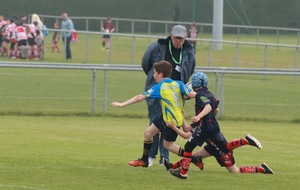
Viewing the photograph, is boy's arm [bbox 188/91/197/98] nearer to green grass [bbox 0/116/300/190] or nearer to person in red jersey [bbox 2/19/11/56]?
green grass [bbox 0/116/300/190]

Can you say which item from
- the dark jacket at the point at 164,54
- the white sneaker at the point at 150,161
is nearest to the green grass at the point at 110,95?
the white sneaker at the point at 150,161

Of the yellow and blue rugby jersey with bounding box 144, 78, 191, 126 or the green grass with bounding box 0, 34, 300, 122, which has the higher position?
the yellow and blue rugby jersey with bounding box 144, 78, 191, 126

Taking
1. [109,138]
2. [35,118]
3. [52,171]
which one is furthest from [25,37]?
[52,171]

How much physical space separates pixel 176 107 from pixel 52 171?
1.91 m

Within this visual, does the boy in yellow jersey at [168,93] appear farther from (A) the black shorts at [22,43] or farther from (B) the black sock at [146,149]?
(A) the black shorts at [22,43]

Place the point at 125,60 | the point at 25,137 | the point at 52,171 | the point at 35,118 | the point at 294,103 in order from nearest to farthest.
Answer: the point at 52,171 < the point at 25,137 < the point at 35,118 < the point at 294,103 < the point at 125,60

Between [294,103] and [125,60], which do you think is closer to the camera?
[294,103]

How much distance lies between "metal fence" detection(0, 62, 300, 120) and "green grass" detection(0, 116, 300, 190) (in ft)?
6.31

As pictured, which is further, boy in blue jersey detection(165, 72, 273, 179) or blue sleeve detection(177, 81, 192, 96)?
blue sleeve detection(177, 81, 192, 96)

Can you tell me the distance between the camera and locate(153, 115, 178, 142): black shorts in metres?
13.2

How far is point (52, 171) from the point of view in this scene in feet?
42.5

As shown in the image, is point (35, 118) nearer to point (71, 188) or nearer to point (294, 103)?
point (294, 103)

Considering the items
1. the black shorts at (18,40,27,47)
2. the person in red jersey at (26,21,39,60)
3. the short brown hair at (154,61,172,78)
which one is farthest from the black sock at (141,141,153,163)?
the black shorts at (18,40,27,47)

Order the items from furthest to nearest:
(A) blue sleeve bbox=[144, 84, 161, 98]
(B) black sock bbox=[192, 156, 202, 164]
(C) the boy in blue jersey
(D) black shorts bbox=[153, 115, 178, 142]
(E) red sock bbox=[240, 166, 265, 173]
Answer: (B) black sock bbox=[192, 156, 202, 164] < (E) red sock bbox=[240, 166, 265, 173] < (D) black shorts bbox=[153, 115, 178, 142] < (A) blue sleeve bbox=[144, 84, 161, 98] < (C) the boy in blue jersey
